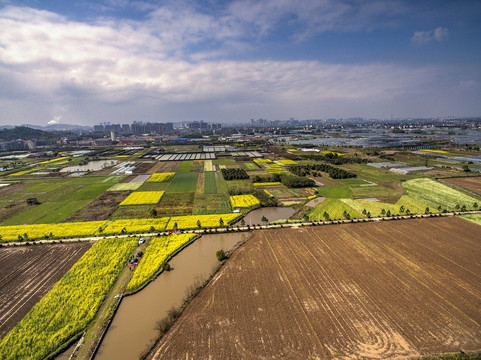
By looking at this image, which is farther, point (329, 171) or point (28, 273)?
point (329, 171)

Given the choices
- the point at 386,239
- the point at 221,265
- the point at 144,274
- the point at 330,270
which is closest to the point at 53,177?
the point at 144,274

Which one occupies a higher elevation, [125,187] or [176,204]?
[125,187]

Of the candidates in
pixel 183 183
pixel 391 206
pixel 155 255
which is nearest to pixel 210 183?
pixel 183 183

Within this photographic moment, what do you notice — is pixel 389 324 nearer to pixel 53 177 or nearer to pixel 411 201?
pixel 411 201

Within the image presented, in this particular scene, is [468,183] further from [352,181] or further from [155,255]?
[155,255]

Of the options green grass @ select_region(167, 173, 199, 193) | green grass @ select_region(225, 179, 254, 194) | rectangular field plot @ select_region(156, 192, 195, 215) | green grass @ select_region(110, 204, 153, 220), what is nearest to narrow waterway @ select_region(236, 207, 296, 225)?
green grass @ select_region(225, 179, 254, 194)

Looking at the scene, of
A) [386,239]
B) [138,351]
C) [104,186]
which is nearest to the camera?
[138,351]

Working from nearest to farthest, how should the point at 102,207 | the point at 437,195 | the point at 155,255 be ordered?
the point at 155,255 < the point at 102,207 < the point at 437,195
